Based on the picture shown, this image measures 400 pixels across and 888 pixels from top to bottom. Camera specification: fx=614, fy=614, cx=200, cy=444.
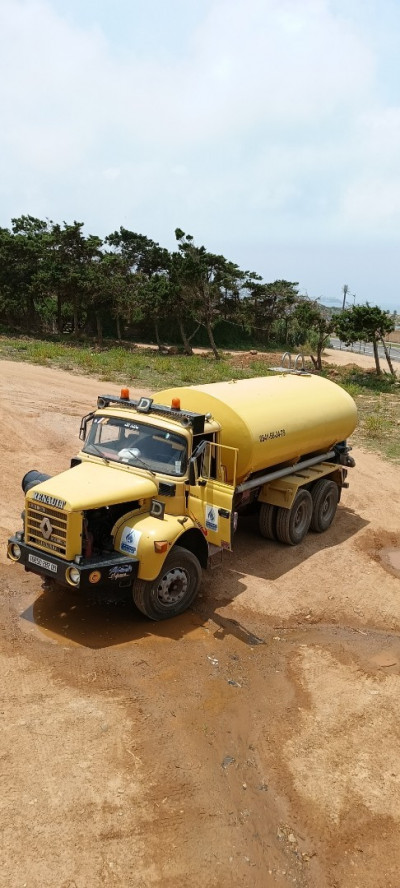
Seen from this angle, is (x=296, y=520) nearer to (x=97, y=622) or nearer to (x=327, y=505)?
(x=327, y=505)

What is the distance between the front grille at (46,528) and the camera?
25.2 ft

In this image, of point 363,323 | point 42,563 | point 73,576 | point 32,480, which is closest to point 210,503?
point 73,576

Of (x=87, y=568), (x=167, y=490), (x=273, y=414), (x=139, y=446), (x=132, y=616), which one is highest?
(x=273, y=414)

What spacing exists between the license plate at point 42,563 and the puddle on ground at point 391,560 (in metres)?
6.42

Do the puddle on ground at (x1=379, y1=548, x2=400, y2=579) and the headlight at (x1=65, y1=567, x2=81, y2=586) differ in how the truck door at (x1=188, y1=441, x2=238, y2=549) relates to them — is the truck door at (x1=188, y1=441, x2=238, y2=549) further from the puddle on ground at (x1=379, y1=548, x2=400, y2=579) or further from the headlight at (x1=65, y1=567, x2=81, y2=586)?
the puddle on ground at (x1=379, y1=548, x2=400, y2=579)

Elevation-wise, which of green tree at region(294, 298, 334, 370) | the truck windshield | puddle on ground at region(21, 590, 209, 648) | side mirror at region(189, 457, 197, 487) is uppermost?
green tree at region(294, 298, 334, 370)

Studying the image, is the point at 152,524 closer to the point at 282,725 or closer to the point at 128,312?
the point at 282,725

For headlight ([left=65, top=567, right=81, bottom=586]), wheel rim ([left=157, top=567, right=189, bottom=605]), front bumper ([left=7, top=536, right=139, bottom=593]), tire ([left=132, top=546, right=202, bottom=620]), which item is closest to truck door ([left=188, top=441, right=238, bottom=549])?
tire ([left=132, top=546, right=202, bottom=620])

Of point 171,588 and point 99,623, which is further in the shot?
point 171,588

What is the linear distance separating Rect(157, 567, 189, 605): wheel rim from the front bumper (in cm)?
53

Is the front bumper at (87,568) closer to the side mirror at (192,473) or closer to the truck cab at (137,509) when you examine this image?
the truck cab at (137,509)

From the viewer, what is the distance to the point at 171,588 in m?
8.52

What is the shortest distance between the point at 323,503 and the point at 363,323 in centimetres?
2150

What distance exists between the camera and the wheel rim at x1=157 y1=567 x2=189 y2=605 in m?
8.35
